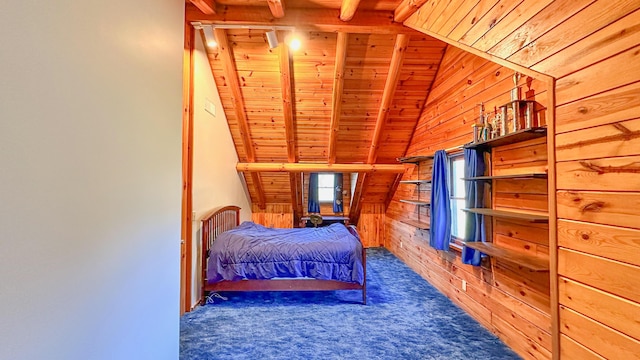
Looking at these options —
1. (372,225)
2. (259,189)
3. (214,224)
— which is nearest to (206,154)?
(214,224)

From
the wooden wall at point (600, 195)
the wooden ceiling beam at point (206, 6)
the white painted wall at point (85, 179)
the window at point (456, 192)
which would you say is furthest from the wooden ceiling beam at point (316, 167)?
the wooden wall at point (600, 195)

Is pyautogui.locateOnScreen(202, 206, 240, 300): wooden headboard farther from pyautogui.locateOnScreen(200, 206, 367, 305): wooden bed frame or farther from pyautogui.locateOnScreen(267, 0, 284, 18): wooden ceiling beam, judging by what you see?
pyautogui.locateOnScreen(267, 0, 284, 18): wooden ceiling beam

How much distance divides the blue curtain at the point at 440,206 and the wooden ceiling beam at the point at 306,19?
5.62ft

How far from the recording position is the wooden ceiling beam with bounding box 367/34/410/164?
3.42 m

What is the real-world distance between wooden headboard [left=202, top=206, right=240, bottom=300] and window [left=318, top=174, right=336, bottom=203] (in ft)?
8.79

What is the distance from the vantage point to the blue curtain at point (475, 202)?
9.46 ft

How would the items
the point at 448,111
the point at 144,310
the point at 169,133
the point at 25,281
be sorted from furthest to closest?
the point at 448,111 < the point at 169,133 < the point at 144,310 < the point at 25,281

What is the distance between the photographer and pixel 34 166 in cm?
88

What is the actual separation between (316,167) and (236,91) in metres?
1.97

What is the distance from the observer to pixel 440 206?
3.64 m

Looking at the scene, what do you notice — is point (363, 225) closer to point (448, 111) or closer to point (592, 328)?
point (448, 111)

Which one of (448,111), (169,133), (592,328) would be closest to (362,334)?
(592,328)

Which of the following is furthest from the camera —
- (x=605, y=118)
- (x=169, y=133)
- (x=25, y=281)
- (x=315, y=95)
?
(x=315, y=95)

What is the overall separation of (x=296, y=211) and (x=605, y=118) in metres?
5.85
